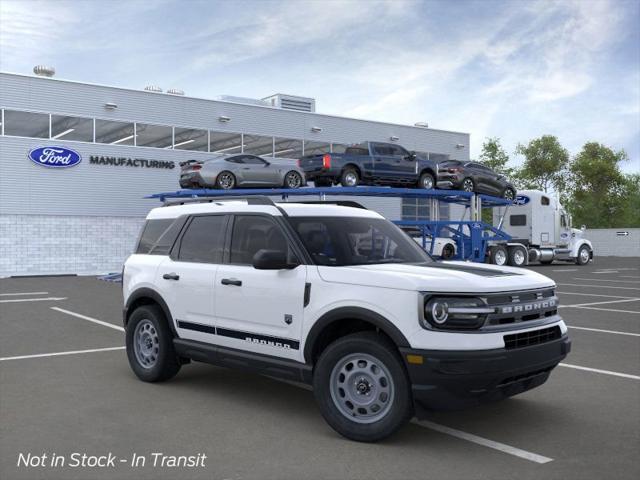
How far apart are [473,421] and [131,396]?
10.4 ft

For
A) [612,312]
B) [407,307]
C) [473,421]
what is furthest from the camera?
[612,312]

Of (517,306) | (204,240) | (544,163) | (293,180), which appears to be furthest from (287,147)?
(544,163)

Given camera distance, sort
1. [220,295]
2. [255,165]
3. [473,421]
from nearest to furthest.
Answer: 1. [473,421]
2. [220,295]
3. [255,165]

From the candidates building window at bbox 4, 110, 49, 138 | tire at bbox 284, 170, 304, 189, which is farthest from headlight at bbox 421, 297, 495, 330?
building window at bbox 4, 110, 49, 138

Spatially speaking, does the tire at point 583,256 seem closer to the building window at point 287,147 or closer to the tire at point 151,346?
the building window at point 287,147

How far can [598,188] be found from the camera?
73875 mm

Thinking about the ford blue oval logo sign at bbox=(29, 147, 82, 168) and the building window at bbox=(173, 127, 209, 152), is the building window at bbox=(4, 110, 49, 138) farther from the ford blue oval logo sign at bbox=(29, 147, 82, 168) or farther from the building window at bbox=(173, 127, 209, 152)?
the building window at bbox=(173, 127, 209, 152)

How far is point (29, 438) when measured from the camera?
512 centimetres

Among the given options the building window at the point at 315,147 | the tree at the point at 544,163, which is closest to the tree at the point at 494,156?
the tree at the point at 544,163

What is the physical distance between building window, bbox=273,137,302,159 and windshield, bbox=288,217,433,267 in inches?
1125

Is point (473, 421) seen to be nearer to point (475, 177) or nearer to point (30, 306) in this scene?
point (30, 306)

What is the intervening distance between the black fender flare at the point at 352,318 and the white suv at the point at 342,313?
10 mm

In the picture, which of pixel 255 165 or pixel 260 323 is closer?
pixel 260 323

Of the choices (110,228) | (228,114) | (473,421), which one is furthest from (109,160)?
(473,421)
